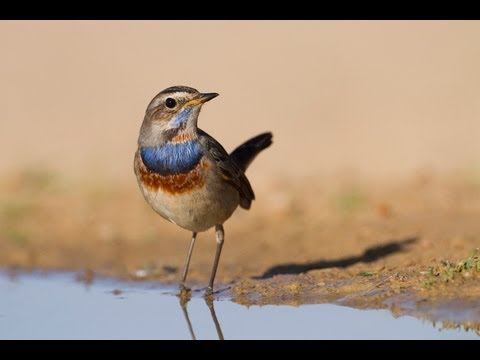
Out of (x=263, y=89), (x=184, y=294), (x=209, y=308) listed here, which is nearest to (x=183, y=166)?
(x=184, y=294)

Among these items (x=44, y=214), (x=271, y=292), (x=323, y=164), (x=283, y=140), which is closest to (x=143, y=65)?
(x=283, y=140)

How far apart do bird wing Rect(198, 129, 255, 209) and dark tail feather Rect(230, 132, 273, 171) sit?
0.55 m

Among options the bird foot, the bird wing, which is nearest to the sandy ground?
the bird foot

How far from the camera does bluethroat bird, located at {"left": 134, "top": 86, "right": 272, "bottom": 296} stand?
870 centimetres

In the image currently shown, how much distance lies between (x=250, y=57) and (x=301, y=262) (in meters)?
8.79

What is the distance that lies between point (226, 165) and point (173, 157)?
56cm

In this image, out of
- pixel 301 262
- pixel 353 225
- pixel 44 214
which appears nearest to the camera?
pixel 301 262

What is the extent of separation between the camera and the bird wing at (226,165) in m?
8.97

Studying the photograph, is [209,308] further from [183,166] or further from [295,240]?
[295,240]

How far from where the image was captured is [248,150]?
1029 centimetres

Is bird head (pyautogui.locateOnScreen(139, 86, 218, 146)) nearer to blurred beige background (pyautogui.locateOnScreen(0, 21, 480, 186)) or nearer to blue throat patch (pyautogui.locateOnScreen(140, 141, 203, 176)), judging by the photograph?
blue throat patch (pyautogui.locateOnScreen(140, 141, 203, 176))

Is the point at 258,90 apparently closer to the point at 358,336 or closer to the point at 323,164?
the point at 323,164

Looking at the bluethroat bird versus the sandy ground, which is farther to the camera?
the sandy ground
